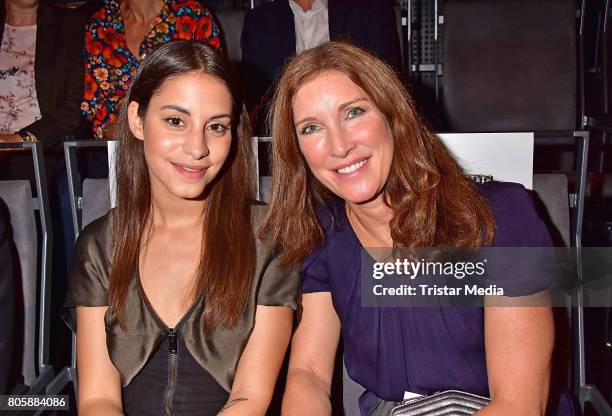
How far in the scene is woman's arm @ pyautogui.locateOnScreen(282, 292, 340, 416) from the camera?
122 cm

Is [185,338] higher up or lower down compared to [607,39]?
lower down

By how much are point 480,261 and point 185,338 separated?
55cm

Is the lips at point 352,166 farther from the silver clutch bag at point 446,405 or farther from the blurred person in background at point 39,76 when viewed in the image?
the blurred person in background at point 39,76

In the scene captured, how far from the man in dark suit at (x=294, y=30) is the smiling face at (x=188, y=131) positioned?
1.07 m

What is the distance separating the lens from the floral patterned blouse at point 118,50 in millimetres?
2234

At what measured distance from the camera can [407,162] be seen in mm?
1201

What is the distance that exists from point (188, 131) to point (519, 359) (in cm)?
68

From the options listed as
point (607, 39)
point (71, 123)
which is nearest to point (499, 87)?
point (607, 39)

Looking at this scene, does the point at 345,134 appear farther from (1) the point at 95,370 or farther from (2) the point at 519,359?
(1) the point at 95,370

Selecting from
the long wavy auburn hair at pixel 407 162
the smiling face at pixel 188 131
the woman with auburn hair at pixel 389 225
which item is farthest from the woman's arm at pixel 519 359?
the smiling face at pixel 188 131

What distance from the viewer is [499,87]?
8.55 ft

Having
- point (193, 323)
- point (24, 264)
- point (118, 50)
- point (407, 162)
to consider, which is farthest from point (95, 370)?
point (118, 50)

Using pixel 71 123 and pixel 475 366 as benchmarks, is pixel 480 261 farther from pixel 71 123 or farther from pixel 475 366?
pixel 71 123

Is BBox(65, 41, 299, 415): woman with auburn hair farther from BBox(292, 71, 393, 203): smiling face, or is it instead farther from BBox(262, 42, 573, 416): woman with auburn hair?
BBox(292, 71, 393, 203): smiling face
